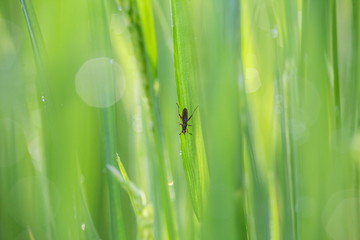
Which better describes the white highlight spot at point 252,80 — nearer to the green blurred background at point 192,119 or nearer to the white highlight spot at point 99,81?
the green blurred background at point 192,119

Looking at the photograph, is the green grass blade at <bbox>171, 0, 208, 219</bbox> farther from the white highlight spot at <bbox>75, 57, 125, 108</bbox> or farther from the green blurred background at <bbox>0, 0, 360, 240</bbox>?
the white highlight spot at <bbox>75, 57, 125, 108</bbox>

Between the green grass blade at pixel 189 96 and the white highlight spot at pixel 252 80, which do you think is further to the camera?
the white highlight spot at pixel 252 80

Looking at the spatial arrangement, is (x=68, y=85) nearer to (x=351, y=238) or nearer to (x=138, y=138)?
(x=138, y=138)

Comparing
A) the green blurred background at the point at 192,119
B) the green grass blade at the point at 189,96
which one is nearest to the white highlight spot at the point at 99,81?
the green blurred background at the point at 192,119

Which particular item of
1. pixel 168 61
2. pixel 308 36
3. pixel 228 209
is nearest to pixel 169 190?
pixel 228 209

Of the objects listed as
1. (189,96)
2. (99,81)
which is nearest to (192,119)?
(189,96)

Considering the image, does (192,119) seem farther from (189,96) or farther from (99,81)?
(99,81)

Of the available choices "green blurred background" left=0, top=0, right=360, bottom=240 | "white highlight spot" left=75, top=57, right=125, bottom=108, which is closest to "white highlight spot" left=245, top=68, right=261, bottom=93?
"green blurred background" left=0, top=0, right=360, bottom=240

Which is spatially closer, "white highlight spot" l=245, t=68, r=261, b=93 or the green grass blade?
the green grass blade
